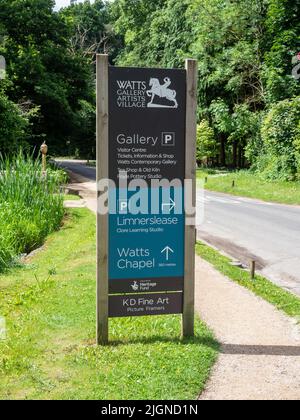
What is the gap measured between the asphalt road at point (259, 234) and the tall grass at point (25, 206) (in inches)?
162

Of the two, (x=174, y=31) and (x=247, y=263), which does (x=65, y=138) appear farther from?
(x=247, y=263)

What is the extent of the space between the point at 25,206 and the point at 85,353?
8.17m

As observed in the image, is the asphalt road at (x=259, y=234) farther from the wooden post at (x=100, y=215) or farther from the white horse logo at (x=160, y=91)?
the white horse logo at (x=160, y=91)

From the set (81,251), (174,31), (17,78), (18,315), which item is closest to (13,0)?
(17,78)

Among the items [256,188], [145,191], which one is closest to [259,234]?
[145,191]

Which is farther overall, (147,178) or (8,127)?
(8,127)

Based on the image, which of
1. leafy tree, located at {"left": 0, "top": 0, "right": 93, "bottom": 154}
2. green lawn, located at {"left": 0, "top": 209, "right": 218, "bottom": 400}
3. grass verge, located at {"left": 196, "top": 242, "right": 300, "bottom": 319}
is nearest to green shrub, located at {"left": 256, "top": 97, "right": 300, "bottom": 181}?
leafy tree, located at {"left": 0, "top": 0, "right": 93, "bottom": 154}

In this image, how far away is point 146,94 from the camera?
5.71 m

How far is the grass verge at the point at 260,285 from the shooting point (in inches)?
297

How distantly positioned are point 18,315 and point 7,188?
6589 mm

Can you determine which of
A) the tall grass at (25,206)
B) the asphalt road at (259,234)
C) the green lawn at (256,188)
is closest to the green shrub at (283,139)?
the green lawn at (256,188)

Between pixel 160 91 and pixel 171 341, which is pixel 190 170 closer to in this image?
pixel 160 91

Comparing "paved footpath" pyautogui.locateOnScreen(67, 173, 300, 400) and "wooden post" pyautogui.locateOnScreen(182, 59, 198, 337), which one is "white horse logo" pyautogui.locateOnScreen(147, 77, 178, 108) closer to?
"wooden post" pyautogui.locateOnScreen(182, 59, 198, 337)

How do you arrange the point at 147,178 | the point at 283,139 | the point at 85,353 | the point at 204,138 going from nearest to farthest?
the point at 85,353, the point at 147,178, the point at 283,139, the point at 204,138
